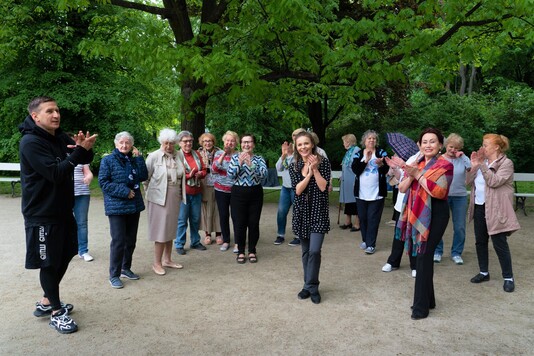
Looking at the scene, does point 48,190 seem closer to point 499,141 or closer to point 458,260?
point 499,141

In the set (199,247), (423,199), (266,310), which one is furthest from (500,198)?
(199,247)

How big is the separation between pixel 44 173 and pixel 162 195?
6.68 feet

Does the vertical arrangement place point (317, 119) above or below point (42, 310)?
above

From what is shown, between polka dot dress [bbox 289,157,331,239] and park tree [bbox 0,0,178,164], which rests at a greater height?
park tree [bbox 0,0,178,164]

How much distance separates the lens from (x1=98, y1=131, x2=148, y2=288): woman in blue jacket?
5133 millimetres

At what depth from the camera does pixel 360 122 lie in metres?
14.7

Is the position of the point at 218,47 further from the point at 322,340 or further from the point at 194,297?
the point at 322,340

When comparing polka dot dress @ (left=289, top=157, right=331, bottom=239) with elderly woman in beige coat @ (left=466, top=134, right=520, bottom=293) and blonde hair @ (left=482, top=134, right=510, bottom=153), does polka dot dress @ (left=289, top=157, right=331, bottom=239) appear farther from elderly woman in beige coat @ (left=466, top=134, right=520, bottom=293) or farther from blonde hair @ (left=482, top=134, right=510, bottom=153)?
blonde hair @ (left=482, top=134, right=510, bottom=153)

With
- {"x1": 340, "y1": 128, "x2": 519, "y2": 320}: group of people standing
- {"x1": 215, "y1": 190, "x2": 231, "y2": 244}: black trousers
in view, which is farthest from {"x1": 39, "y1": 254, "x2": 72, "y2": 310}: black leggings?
{"x1": 340, "y1": 128, "x2": 519, "y2": 320}: group of people standing

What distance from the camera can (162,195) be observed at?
222 inches

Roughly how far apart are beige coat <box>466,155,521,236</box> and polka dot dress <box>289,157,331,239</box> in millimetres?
1800

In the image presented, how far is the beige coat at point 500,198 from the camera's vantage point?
5027 millimetres

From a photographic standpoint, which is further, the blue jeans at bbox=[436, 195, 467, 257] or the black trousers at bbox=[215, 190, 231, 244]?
the black trousers at bbox=[215, 190, 231, 244]

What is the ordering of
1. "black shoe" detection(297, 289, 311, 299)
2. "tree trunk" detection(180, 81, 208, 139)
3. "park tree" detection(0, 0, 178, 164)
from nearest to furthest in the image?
"black shoe" detection(297, 289, 311, 299)
"tree trunk" detection(180, 81, 208, 139)
"park tree" detection(0, 0, 178, 164)
